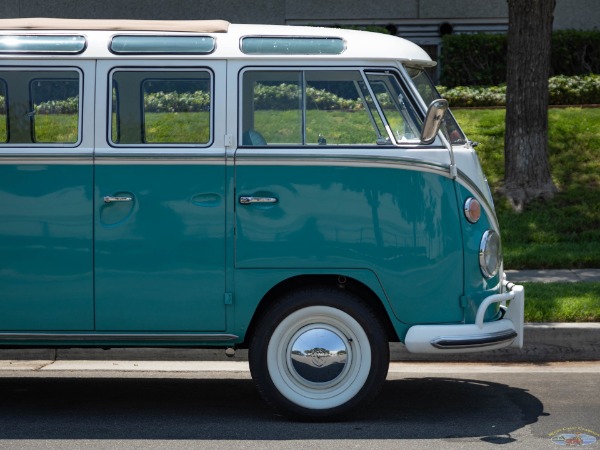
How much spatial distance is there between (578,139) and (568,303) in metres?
6.09

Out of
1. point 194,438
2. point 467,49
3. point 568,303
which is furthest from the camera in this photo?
point 467,49

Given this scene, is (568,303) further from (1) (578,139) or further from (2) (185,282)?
(1) (578,139)

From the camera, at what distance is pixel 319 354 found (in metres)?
6.62

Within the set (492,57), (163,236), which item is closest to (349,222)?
(163,236)

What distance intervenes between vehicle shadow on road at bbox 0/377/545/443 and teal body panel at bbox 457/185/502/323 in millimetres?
744

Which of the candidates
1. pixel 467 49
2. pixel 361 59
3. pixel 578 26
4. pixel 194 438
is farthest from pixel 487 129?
pixel 194 438

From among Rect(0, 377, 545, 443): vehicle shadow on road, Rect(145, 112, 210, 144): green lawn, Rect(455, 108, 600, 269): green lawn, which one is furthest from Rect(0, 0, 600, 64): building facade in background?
Rect(145, 112, 210, 144): green lawn

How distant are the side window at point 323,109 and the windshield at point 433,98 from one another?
0.20m

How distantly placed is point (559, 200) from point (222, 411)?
7.43 metres

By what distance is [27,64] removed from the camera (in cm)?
664

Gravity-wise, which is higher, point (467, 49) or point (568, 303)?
point (467, 49)

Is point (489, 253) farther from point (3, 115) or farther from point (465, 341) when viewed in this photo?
point (3, 115)

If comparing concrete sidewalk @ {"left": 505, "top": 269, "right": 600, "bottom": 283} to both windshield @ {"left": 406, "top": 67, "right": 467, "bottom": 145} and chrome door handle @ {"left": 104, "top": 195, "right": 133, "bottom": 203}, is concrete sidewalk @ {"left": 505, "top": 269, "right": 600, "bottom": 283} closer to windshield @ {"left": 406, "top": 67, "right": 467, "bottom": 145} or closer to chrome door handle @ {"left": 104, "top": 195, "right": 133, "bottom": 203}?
windshield @ {"left": 406, "top": 67, "right": 467, "bottom": 145}

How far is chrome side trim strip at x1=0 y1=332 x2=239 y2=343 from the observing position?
659 centimetres
